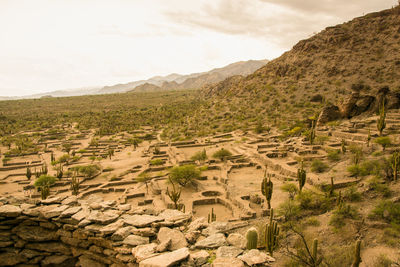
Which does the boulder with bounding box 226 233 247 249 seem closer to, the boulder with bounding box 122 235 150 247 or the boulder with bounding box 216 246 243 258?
the boulder with bounding box 216 246 243 258

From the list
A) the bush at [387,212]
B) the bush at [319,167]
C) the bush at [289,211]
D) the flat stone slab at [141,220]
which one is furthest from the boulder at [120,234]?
the bush at [319,167]

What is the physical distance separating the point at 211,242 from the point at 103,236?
262 cm

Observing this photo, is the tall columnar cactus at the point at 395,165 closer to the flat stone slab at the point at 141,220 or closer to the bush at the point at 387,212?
the bush at the point at 387,212

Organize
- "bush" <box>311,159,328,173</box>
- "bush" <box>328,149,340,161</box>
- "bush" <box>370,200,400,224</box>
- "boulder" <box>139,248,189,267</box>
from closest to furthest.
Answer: "boulder" <box>139,248,189,267</box>, "bush" <box>370,200,400,224</box>, "bush" <box>311,159,328,173</box>, "bush" <box>328,149,340,161</box>

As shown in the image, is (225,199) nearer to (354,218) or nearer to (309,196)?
(309,196)

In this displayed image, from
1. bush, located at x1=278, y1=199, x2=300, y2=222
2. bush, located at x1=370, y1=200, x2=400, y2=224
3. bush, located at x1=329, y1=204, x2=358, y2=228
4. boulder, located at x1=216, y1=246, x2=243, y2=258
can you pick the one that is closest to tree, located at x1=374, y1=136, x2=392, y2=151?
bush, located at x1=370, y1=200, x2=400, y2=224

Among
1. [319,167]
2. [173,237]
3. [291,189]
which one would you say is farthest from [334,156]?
[173,237]

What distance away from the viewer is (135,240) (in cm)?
572

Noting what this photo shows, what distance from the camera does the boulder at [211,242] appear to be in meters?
5.38

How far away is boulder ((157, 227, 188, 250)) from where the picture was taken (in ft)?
17.8

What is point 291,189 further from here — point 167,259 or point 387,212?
point 167,259

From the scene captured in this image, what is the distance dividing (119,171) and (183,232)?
20.2 m

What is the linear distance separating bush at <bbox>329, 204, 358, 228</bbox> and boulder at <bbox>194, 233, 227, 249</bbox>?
7137mm

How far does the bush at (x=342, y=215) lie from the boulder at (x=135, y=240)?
8301 millimetres
